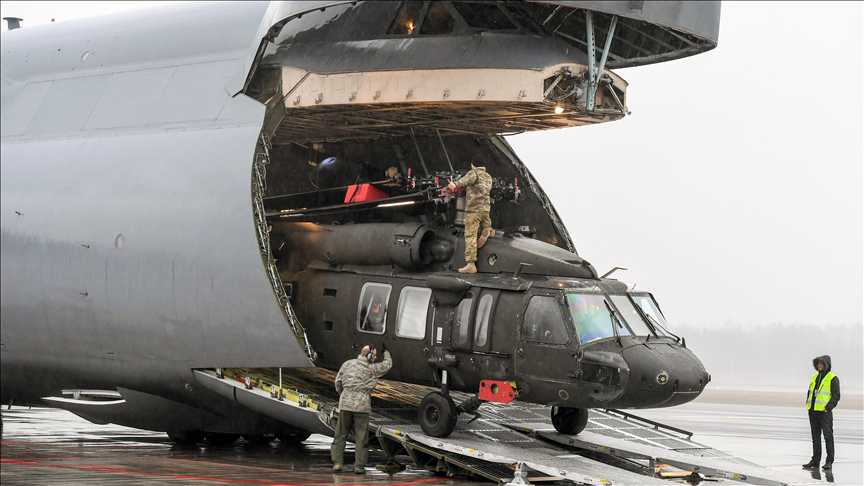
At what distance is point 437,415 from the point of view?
14.1 meters

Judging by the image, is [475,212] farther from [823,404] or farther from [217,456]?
[823,404]

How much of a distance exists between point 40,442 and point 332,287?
6.11 metres

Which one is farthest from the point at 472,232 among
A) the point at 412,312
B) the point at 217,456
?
the point at 217,456

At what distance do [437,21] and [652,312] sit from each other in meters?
5.40

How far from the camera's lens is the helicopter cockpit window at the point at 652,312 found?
14.3 m

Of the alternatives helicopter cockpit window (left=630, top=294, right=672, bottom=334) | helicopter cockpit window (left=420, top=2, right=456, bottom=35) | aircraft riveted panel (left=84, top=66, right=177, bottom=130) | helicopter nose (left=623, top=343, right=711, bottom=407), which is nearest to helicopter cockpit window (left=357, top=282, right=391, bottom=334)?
helicopter cockpit window (left=630, top=294, right=672, bottom=334)

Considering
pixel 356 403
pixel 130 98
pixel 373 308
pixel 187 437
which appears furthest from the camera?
pixel 187 437

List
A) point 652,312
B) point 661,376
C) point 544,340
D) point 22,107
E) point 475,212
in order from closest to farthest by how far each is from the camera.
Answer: point 661,376, point 544,340, point 652,312, point 475,212, point 22,107

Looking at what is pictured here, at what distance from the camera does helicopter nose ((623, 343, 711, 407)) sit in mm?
13102

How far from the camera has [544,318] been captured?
13.7 meters

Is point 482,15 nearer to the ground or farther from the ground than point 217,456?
farther from the ground

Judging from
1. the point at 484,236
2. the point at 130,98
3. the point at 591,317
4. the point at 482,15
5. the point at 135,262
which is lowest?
the point at 591,317

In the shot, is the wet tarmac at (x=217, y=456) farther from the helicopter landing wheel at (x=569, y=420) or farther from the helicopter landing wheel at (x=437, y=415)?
the helicopter landing wheel at (x=569, y=420)

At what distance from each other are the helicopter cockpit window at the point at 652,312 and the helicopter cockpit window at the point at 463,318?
2224mm
